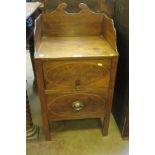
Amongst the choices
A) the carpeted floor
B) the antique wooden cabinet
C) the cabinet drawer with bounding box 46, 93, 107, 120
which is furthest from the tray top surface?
the carpeted floor

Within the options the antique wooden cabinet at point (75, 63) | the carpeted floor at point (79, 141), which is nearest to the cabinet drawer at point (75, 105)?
the antique wooden cabinet at point (75, 63)

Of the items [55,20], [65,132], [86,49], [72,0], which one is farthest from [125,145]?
[72,0]

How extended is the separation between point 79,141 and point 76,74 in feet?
1.71

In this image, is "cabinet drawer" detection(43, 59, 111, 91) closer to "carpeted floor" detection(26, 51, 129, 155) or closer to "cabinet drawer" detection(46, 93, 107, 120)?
"cabinet drawer" detection(46, 93, 107, 120)

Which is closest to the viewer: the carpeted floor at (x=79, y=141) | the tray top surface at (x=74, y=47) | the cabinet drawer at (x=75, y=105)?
the tray top surface at (x=74, y=47)

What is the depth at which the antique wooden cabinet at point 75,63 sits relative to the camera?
1078mm

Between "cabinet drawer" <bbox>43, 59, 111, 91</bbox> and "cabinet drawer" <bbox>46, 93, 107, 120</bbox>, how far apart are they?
7cm

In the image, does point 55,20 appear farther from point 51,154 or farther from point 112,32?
point 51,154

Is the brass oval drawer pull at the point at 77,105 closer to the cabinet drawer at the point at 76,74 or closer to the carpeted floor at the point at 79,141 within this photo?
the cabinet drawer at the point at 76,74

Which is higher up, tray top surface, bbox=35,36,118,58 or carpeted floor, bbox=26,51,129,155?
tray top surface, bbox=35,36,118,58

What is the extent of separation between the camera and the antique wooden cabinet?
1.08 metres

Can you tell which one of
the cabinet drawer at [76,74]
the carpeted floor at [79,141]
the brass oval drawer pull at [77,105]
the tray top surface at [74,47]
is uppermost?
the tray top surface at [74,47]

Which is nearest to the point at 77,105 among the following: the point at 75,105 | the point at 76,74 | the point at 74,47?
the point at 75,105
